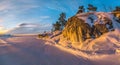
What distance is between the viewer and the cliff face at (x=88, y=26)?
123 feet

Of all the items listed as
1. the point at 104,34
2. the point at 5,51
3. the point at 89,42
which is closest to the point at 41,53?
the point at 5,51

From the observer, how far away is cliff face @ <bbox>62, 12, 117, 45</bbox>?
123 ft

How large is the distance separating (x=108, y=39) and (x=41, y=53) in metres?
12.7

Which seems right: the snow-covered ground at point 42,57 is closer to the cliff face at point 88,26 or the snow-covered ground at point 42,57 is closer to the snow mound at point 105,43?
the snow mound at point 105,43

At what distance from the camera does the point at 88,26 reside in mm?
38531

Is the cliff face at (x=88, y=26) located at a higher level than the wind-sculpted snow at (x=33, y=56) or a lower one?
higher

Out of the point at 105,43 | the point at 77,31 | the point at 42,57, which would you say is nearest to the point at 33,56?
the point at 42,57

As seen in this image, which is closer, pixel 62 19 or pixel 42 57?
pixel 42 57

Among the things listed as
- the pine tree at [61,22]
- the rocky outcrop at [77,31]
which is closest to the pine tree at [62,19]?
the pine tree at [61,22]

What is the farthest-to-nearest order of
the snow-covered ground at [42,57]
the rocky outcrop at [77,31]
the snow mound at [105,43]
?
the rocky outcrop at [77,31] < the snow mound at [105,43] < the snow-covered ground at [42,57]

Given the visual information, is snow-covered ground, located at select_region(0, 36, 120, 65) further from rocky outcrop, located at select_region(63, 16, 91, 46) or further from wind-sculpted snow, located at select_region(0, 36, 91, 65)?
rocky outcrop, located at select_region(63, 16, 91, 46)

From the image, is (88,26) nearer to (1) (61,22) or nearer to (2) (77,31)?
(2) (77,31)

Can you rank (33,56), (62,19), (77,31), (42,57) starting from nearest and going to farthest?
1. (42,57)
2. (33,56)
3. (77,31)
4. (62,19)

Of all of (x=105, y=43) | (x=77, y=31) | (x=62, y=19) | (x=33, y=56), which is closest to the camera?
(x=33, y=56)
